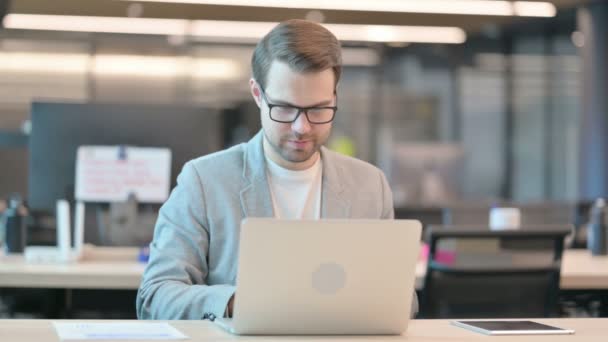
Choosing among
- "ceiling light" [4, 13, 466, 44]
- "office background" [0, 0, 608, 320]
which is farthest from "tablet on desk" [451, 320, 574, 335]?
"ceiling light" [4, 13, 466, 44]

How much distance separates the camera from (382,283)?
2.06 m

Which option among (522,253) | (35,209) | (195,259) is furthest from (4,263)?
(522,253)

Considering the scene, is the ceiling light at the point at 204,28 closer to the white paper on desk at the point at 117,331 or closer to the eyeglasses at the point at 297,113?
the eyeglasses at the point at 297,113

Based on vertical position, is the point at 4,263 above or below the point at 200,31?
below

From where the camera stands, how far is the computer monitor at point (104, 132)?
407 cm

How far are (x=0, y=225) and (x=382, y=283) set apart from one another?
3.06 meters

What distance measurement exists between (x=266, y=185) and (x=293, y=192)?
0.09 m

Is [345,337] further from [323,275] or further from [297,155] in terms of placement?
[297,155]

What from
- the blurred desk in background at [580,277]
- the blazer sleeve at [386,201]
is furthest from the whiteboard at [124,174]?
the blazer sleeve at [386,201]

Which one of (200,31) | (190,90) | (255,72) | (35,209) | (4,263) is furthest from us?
(190,90)

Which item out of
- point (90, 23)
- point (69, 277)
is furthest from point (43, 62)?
point (69, 277)

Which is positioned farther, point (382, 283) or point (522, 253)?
point (522, 253)

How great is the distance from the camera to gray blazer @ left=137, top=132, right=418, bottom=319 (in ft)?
8.25

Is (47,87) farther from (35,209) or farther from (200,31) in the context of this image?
(35,209)
